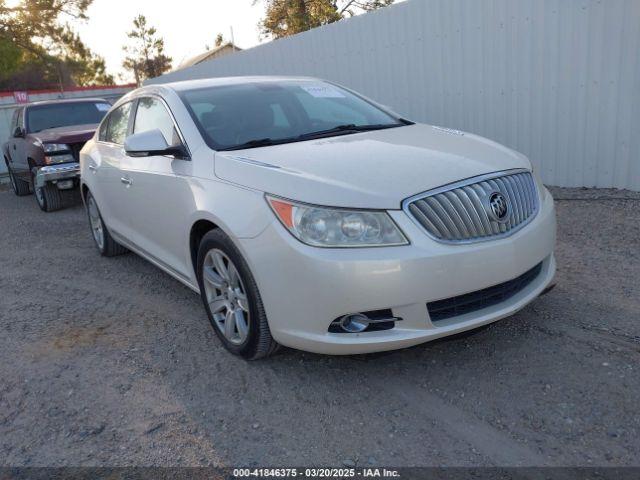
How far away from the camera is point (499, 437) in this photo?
2.62 m

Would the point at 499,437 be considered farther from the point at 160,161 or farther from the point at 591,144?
the point at 591,144

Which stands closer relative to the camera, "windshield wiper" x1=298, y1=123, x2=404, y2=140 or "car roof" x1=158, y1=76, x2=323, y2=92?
"windshield wiper" x1=298, y1=123, x2=404, y2=140

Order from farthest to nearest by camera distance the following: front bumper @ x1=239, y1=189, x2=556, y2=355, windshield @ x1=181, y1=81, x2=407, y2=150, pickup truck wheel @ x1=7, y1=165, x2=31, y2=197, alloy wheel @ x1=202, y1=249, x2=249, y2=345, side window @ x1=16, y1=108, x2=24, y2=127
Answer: pickup truck wheel @ x1=7, y1=165, x2=31, y2=197 → side window @ x1=16, y1=108, x2=24, y2=127 → windshield @ x1=181, y1=81, x2=407, y2=150 → alloy wheel @ x1=202, y1=249, x2=249, y2=345 → front bumper @ x1=239, y1=189, x2=556, y2=355

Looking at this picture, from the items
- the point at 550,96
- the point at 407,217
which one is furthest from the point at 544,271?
the point at 550,96

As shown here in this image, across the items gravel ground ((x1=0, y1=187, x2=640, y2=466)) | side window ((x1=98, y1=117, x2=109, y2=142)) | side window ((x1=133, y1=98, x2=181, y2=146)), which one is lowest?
gravel ground ((x1=0, y1=187, x2=640, y2=466))

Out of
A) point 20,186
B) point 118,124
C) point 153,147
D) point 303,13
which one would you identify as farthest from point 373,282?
point 303,13

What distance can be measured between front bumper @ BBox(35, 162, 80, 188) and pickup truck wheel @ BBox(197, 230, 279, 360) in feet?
20.0

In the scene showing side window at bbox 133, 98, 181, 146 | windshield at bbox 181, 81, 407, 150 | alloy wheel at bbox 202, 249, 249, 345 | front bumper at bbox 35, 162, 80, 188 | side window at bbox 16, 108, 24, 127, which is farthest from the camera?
side window at bbox 16, 108, 24, 127

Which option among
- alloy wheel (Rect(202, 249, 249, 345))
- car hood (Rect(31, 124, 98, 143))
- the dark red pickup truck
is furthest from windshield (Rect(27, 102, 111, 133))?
alloy wheel (Rect(202, 249, 249, 345))

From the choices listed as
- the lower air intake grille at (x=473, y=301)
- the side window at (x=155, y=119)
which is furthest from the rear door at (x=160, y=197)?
the lower air intake grille at (x=473, y=301)

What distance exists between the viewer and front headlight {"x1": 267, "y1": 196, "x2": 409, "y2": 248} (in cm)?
277

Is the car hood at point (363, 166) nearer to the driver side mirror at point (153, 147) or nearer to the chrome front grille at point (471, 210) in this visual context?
the chrome front grille at point (471, 210)

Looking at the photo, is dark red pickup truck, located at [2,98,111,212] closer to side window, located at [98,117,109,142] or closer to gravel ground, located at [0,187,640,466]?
side window, located at [98,117,109,142]

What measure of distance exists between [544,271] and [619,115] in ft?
12.2
